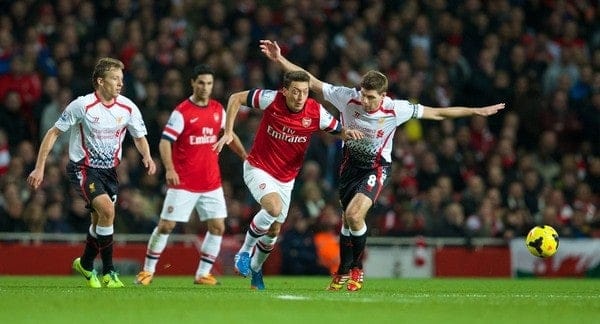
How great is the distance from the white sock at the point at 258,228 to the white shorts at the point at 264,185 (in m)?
0.20

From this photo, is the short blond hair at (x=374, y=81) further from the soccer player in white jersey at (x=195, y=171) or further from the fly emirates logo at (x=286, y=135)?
the soccer player in white jersey at (x=195, y=171)

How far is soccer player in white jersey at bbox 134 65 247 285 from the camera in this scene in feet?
46.9

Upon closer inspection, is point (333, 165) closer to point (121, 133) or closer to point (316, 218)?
point (316, 218)

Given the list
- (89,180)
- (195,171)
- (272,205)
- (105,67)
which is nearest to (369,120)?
(272,205)

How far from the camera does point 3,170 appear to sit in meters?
18.7

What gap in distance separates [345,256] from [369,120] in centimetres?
149

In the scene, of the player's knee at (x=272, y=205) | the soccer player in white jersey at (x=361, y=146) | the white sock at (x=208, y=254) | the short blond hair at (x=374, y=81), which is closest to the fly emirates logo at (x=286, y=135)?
the soccer player in white jersey at (x=361, y=146)

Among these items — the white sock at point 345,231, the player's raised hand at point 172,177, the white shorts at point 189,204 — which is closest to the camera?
the white sock at point 345,231

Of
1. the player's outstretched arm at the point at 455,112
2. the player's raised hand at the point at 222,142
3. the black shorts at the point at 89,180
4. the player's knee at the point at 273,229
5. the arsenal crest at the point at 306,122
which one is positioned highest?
the player's outstretched arm at the point at 455,112

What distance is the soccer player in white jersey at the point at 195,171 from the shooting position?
562 inches

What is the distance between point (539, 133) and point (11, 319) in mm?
14842

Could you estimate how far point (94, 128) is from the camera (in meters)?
12.8

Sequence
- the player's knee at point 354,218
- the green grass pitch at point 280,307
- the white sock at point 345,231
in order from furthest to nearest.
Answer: the white sock at point 345,231
the player's knee at point 354,218
the green grass pitch at point 280,307

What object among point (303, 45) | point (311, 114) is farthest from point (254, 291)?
point (303, 45)
